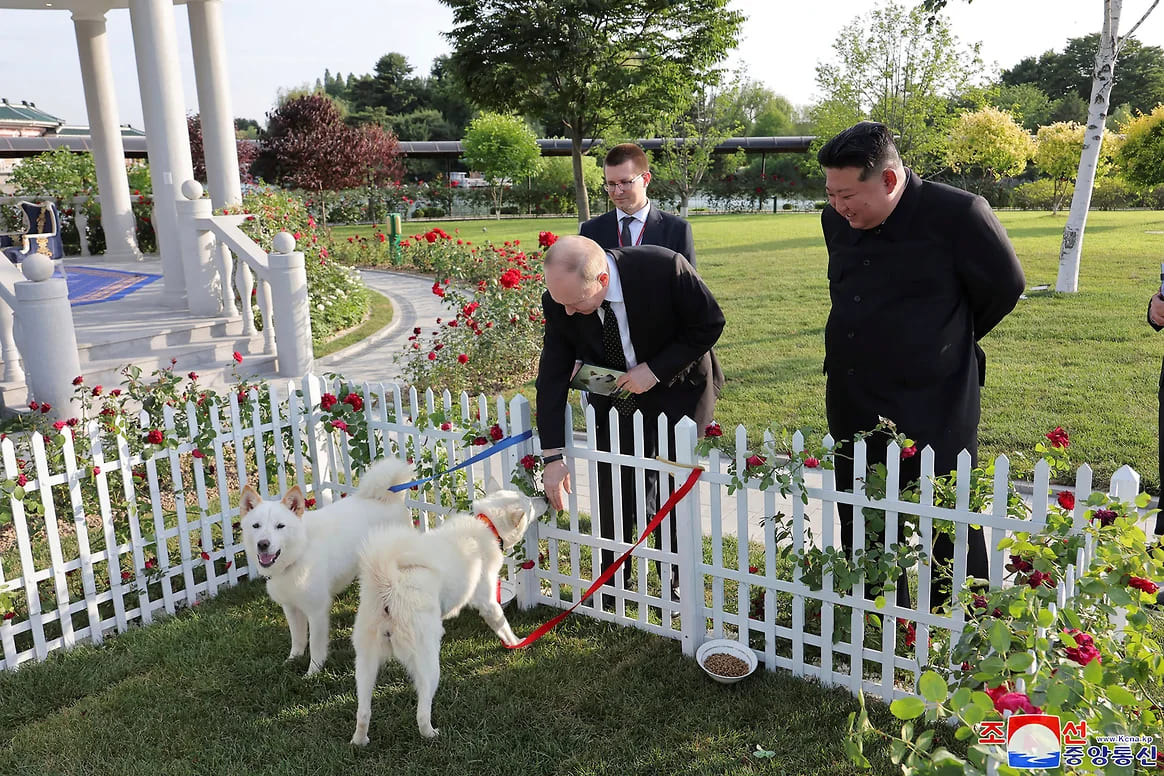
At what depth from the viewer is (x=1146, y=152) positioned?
2047 centimetres

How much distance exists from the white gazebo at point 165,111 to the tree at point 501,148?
21.5m

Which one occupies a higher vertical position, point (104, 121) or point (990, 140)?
point (104, 121)

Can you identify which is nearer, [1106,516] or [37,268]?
[1106,516]

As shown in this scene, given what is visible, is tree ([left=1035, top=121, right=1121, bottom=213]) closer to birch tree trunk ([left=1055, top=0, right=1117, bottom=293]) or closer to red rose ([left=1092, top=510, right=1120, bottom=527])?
birch tree trunk ([left=1055, top=0, right=1117, bottom=293])

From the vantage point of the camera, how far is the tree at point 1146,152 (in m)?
20.3

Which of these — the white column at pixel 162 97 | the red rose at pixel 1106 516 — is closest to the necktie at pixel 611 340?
the red rose at pixel 1106 516

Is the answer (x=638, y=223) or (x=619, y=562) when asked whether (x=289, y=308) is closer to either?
(x=638, y=223)

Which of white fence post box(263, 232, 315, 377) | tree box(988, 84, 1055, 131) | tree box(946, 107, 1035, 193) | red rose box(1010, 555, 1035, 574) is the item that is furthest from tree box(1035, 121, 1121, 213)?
red rose box(1010, 555, 1035, 574)

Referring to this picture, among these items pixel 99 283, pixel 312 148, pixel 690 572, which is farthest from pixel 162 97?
pixel 312 148

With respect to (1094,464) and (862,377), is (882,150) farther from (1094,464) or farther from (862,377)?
(1094,464)

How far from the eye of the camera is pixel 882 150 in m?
2.91

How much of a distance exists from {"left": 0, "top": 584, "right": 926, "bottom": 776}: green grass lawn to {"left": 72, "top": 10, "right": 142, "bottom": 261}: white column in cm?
1322

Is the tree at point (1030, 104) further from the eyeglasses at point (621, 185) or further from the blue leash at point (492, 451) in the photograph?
the blue leash at point (492, 451)

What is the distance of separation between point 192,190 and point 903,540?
326 inches
